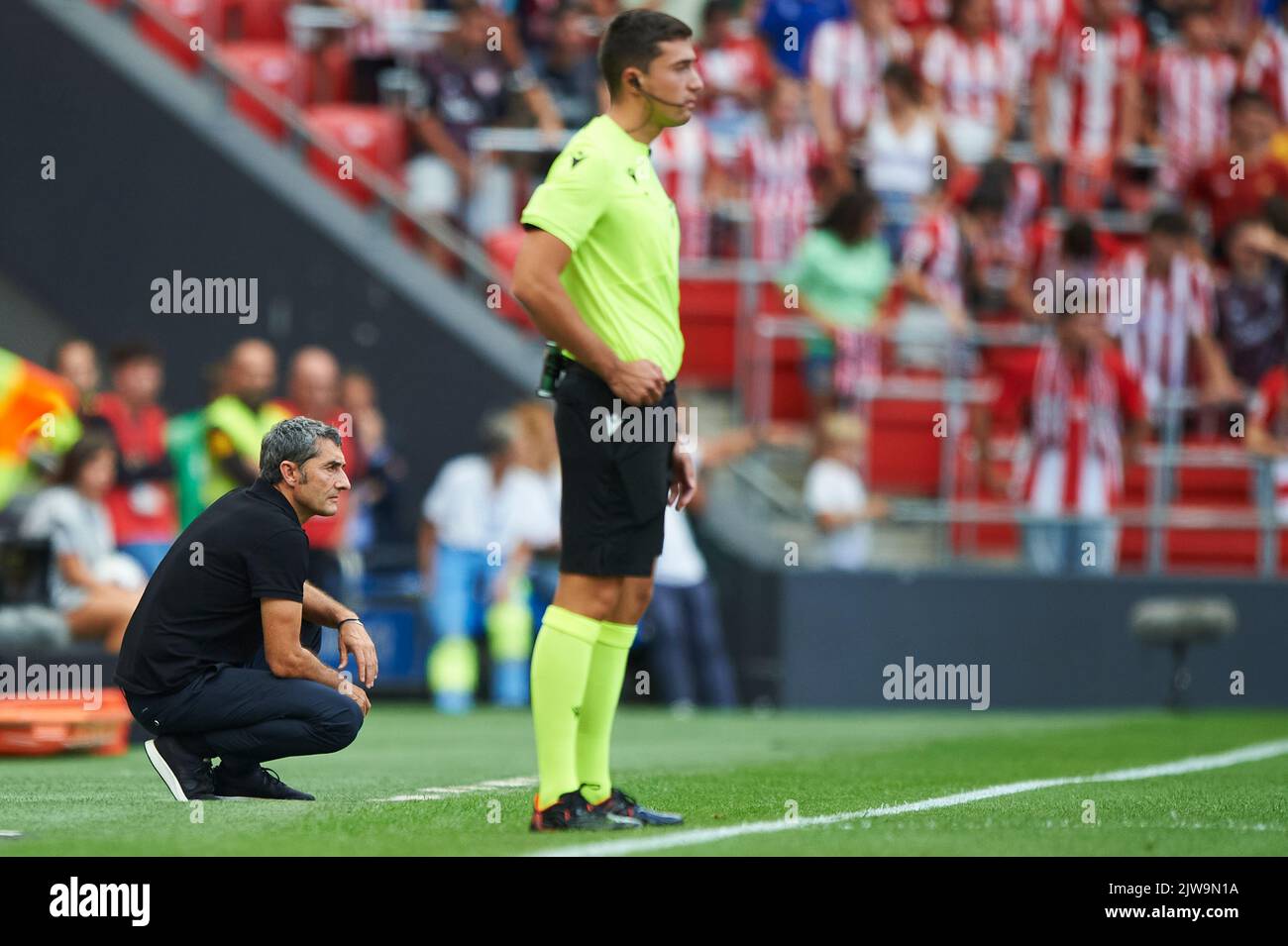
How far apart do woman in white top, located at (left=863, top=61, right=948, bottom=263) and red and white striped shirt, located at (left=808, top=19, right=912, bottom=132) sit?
44 centimetres

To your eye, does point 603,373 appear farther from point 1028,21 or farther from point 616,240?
point 1028,21

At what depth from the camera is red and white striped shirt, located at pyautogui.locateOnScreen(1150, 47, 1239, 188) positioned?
17.7 m

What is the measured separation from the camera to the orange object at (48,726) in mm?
10062

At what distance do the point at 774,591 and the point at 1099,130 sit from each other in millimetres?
5237

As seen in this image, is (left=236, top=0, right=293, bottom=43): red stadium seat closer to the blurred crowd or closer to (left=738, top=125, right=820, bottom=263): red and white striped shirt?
(left=738, top=125, right=820, bottom=263): red and white striped shirt

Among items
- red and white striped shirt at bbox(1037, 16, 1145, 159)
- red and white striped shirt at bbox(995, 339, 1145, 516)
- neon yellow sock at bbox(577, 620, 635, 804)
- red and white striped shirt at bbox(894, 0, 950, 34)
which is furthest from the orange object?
red and white striped shirt at bbox(1037, 16, 1145, 159)

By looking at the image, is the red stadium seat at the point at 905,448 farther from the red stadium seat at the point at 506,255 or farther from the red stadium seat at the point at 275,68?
the red stadium seat at the point at 275,68

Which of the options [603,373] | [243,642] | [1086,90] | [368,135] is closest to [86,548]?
[243,642]

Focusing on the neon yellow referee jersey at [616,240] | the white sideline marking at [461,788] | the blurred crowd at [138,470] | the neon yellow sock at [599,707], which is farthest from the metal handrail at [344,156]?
the neon yellow sock at [599,707]

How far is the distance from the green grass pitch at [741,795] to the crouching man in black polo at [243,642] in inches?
9.7

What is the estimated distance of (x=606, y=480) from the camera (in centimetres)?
661

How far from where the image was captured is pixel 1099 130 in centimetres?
1773
